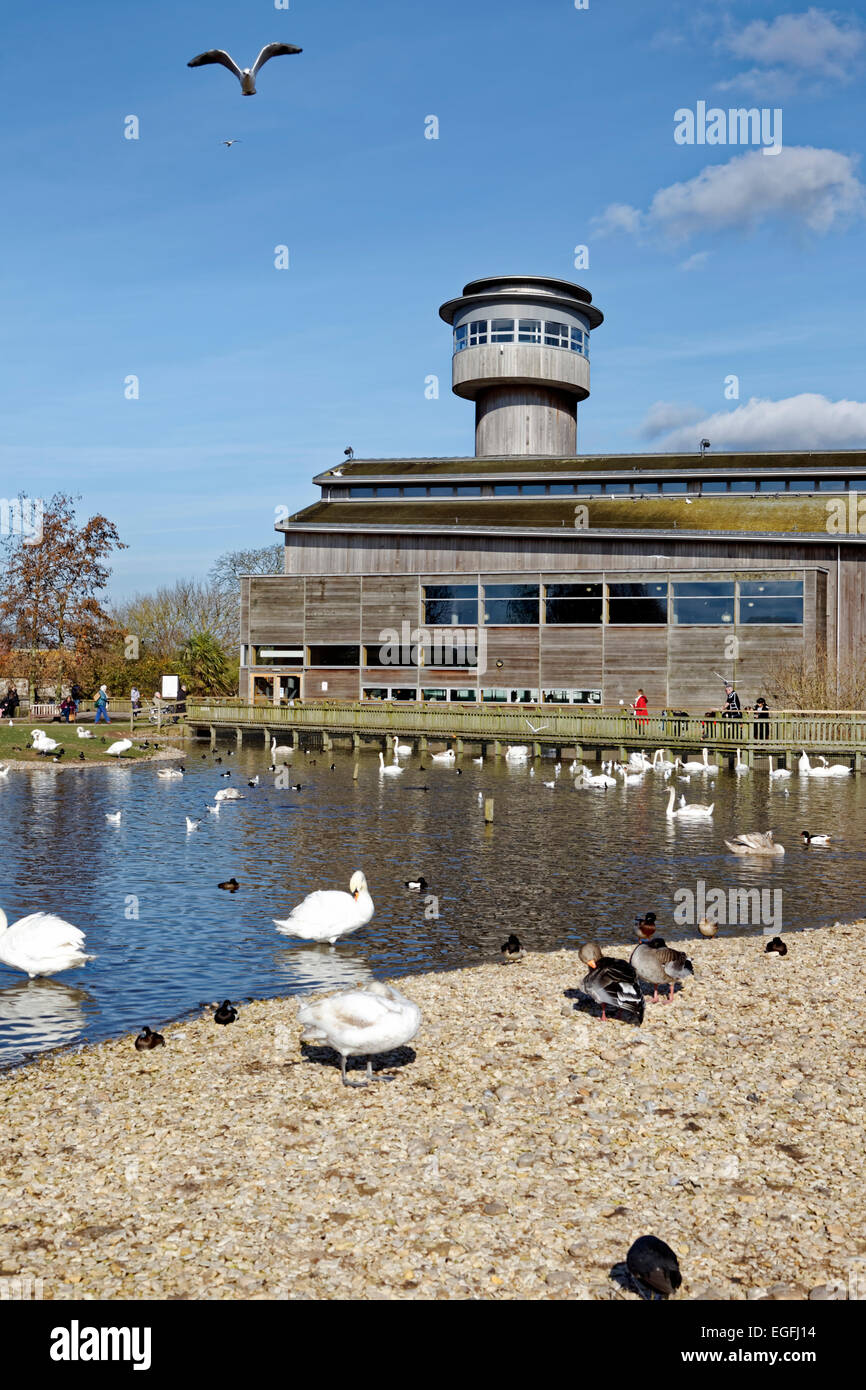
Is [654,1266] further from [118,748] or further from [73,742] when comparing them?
[73,742]

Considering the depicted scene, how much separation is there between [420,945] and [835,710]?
120 feet

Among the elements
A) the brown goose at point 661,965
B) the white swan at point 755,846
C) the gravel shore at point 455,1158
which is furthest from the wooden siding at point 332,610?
the gravel shore at point 455,1158

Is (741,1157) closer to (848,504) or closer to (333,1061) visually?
(333,1061)

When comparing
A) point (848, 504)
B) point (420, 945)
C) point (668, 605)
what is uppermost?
point (848, 504)

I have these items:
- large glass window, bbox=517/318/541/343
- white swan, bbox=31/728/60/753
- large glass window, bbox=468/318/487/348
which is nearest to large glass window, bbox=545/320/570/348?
large glass window, bbox=517/318/541/343

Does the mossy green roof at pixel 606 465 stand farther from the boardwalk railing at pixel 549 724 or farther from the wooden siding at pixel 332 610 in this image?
the boardwalk railing at pixel 549 724

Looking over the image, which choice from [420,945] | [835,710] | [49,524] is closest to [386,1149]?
[420,945]

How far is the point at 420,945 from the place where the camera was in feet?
57.8

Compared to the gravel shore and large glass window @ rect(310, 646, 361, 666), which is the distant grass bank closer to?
large glass window @ rect(310, 646, 361, 666)

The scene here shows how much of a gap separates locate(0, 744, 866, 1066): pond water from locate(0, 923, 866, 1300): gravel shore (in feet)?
8.29

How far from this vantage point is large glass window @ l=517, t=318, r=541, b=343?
258 feet

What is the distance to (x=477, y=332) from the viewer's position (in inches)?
3145

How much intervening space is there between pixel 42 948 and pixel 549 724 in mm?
39177
